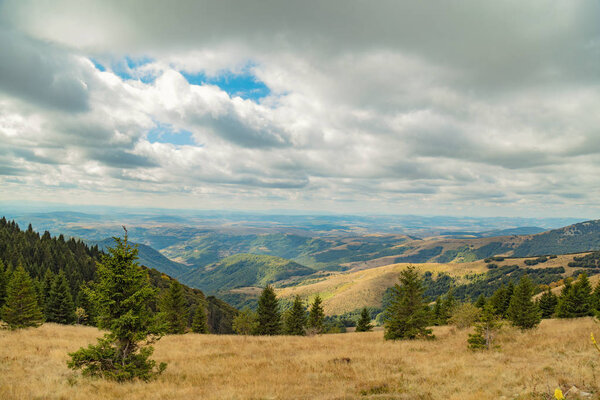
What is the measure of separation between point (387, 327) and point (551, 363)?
1625cm

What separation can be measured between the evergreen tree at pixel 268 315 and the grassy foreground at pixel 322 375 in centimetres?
2706

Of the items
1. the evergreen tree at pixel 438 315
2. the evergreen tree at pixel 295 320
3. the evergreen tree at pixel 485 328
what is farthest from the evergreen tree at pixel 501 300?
the evergreen tree at pixel 295 320

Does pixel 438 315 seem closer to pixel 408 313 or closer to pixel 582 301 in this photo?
pixel 582 301

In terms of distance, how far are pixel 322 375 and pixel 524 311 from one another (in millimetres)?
28910

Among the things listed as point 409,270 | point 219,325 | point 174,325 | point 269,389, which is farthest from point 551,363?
point 219,325

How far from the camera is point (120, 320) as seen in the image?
37.7ft

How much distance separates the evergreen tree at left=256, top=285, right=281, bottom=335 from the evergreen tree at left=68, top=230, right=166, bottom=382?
34.3m

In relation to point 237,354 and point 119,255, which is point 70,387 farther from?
point 237,354

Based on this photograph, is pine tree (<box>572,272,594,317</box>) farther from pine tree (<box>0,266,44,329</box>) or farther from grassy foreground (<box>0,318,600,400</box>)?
pine tree (<box>0,266,44,329</box>)

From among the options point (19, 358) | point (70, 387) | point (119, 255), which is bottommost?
point (19, 358)

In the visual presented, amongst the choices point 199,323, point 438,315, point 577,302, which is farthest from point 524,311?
point 199,323

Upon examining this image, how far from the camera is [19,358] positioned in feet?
47.0

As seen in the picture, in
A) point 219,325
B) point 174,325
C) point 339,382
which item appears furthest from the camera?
point 219,325

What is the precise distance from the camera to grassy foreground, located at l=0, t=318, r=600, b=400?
9.70m
